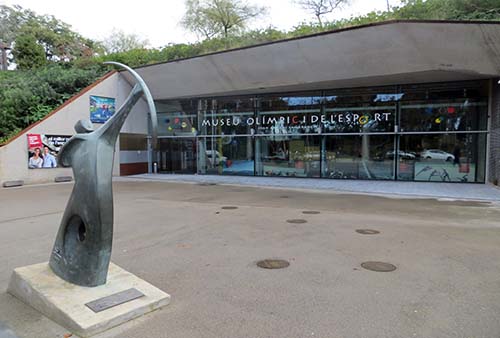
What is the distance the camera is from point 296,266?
4992 millimetres

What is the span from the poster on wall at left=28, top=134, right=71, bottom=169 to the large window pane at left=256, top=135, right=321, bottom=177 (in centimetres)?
987

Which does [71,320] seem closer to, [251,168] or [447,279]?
[447,279]

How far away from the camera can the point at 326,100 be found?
1727 centimetres

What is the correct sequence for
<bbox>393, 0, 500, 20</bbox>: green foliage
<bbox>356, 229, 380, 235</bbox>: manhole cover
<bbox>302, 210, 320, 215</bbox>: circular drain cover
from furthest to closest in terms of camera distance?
<bbox>393, 0, 500, 20</bbox>: green foliage
<bbox>302, 210, 320, 215</bbox>: circular drain cover
<bbox>356, 229, 380, 235</bbox>: manhole cover

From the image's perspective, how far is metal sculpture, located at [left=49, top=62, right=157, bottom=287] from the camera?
3.88 meters

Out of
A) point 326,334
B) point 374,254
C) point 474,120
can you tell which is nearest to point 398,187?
point 474,120

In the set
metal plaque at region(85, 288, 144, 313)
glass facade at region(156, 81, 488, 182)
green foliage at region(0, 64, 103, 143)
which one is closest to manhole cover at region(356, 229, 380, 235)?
metal plaque at region(85, 288, 144, 313)

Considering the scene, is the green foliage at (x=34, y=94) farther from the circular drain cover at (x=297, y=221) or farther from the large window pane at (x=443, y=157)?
the large window pane at (x=443, y=157)

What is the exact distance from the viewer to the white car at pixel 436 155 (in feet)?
50.5

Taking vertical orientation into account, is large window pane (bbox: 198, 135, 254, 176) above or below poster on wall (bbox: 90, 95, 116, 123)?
below

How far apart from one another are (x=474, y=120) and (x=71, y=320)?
16746 mm

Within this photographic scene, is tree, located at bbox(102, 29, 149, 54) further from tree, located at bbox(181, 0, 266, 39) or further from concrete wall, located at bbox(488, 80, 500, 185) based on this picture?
concrete wall, located at bbox(488, 80, 500, 185)

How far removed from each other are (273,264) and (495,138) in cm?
1303

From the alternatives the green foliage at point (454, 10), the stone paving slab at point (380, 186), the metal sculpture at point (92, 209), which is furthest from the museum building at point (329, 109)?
the metal sculpture at point (92, 209)
